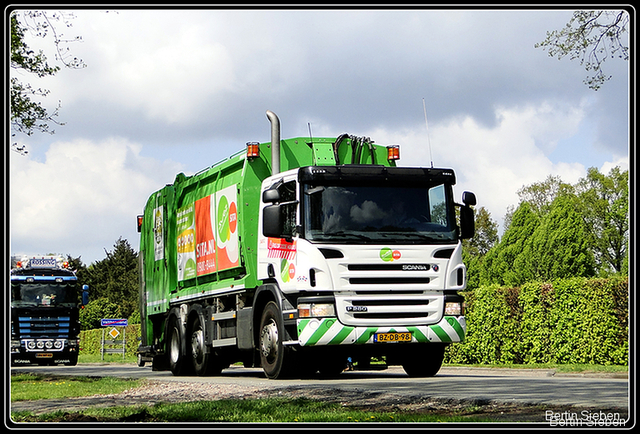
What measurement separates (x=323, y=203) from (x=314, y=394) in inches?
142

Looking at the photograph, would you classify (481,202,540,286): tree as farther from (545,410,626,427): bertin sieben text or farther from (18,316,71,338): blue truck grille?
(545,410,626,427): bertin sieben text

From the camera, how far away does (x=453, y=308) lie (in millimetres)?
13805

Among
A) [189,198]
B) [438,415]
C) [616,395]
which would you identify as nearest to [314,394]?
[438,415]

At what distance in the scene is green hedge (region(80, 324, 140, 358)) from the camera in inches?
1902

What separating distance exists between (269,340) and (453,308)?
119 inches

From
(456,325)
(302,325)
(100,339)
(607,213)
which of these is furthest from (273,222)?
(607,213)

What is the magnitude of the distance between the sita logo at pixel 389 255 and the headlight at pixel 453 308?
117cm

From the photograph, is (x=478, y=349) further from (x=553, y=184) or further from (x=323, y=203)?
(x=553, y=184)

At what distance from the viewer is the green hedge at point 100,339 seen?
48.3m

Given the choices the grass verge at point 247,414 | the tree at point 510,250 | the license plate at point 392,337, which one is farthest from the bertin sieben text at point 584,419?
the tree at point 510,250

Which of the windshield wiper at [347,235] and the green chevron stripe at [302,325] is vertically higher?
the windshield wiper at [347,235]

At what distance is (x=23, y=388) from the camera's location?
1411 cm

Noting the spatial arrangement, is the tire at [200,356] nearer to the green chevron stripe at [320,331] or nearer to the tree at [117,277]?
the green chevron stripe at [320,331]
